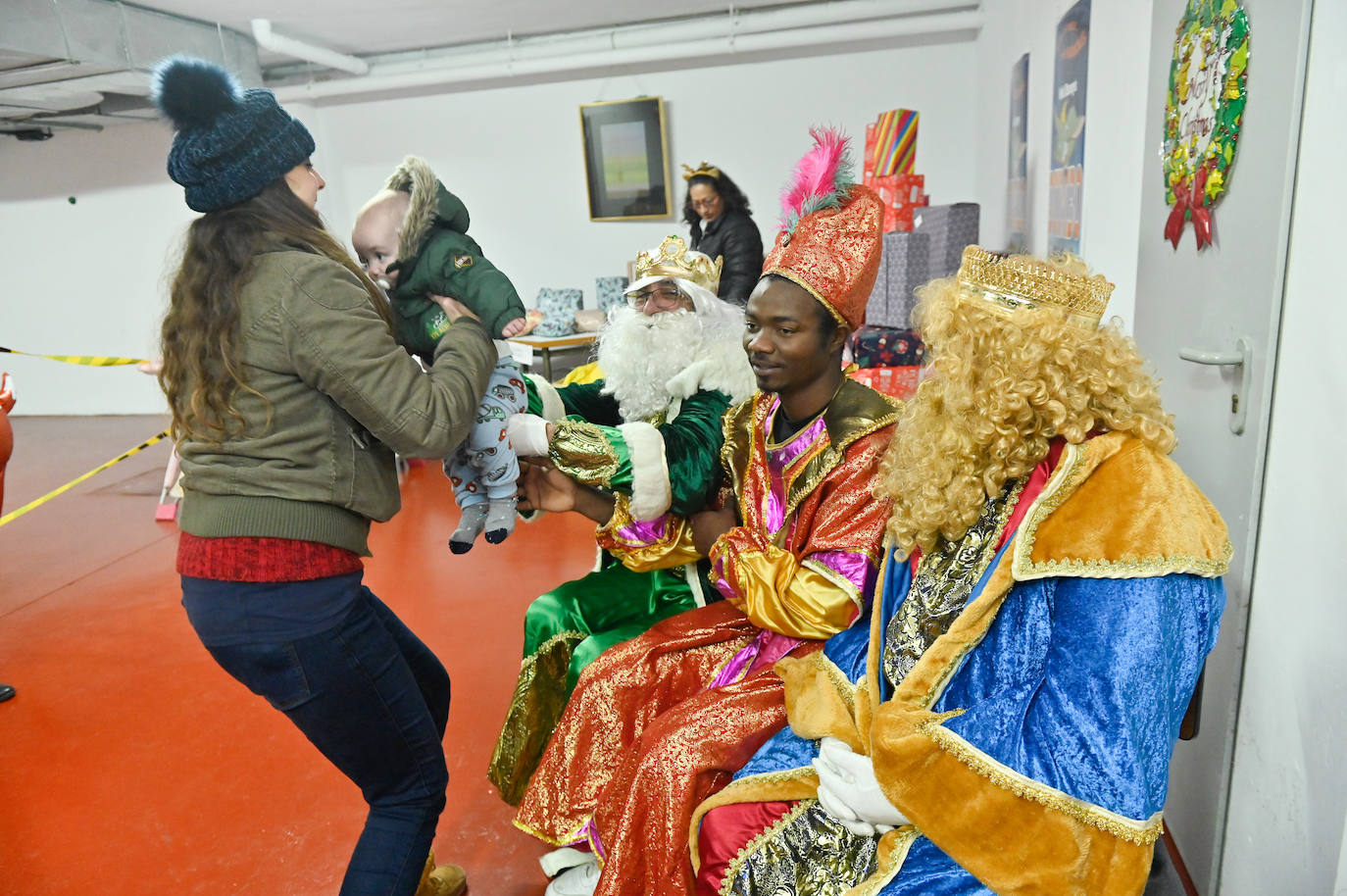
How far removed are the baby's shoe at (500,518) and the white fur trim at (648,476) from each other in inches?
12.8

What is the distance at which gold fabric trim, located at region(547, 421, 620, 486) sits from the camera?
2.15 m

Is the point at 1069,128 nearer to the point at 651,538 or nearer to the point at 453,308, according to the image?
the point at 651,538

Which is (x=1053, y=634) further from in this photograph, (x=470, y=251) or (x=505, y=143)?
(x=505, y=143)

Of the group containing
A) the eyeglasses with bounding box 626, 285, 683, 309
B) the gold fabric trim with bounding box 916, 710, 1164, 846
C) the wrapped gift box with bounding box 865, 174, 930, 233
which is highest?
the wrapped gift box with bounding box 865, 174, 930, 233

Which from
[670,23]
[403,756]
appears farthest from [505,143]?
[403,756]

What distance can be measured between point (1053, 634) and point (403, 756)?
3.87ft

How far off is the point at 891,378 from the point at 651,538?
1.85m

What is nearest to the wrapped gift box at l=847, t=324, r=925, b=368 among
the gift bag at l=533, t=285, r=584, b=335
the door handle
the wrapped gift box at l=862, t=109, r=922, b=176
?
the wrapped gift box at l=862, t=109, r=922, b=176

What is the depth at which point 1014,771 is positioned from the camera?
47.6 inches

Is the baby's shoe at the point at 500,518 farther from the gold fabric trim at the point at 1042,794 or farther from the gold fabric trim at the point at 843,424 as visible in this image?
the gold fabric trim at the point at 1042,794

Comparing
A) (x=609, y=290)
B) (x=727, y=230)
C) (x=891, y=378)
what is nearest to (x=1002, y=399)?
(x=891, y=378)

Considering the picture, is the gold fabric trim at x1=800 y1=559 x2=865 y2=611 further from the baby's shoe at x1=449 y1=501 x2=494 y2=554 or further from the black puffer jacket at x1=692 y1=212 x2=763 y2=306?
the black puffer jacket at x1=692 y1=212 x2=763 y2=306

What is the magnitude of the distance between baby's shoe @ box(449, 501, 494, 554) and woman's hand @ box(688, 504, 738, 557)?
56 cm

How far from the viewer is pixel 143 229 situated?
872cm
